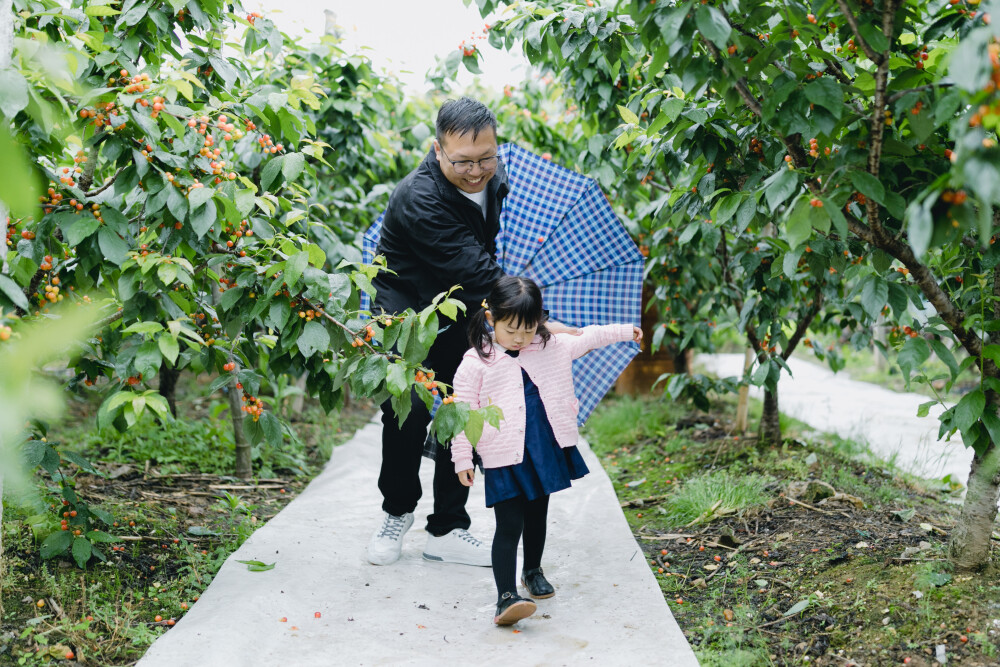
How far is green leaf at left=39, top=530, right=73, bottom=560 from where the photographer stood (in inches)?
84.1

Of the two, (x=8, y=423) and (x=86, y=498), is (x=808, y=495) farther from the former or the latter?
(x=8, y=423)

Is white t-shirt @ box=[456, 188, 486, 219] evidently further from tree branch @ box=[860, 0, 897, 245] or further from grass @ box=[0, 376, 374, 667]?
tree branch @ box=[860, 0, 897, 245]

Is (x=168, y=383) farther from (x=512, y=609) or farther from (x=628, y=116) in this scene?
(x=628, y=116)

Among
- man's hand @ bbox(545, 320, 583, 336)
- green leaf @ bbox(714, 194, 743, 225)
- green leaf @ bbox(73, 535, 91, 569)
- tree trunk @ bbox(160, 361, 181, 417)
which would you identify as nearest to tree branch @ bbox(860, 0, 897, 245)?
green leaf @ bbox(714, 194, 743, 225)

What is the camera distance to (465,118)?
2236 mm

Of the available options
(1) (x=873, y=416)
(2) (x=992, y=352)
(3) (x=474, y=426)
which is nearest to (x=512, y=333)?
(3) (x=474, y=426)

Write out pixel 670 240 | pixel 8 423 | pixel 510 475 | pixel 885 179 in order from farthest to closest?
pixel 670 240 → pixel 510 475 → pixel 885 179 → pixel 8 423

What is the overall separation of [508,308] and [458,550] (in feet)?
3.05

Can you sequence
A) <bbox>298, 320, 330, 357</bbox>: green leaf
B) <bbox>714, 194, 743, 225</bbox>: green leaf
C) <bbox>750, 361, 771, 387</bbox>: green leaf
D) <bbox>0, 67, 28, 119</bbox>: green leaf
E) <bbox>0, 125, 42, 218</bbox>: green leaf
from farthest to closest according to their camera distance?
<bbox>750, 361, 771, 387</bbox>: green leaf
<bbox>298, 320, 330, 357</bbox>: green leaf
<bbox>714, 194, 743, 225</bbox>: green leaf
<bbox>0, 67, 28, 119</bbox>: green leaf
<bbox>0, 125, 42, 218</bbox>: green leaf

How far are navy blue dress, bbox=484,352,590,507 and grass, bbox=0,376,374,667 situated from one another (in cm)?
87

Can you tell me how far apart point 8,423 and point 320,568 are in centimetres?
198

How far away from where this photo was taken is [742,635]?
6.41 ft

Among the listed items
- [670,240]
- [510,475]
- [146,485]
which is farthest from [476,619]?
[670,240]

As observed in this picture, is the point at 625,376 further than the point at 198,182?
Yes
